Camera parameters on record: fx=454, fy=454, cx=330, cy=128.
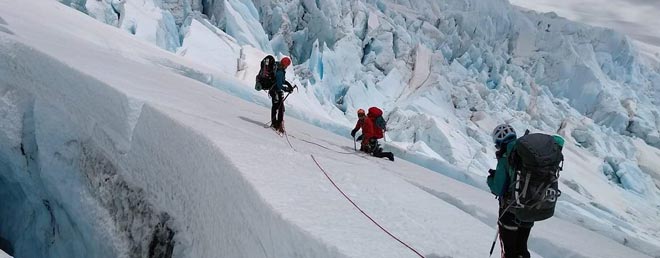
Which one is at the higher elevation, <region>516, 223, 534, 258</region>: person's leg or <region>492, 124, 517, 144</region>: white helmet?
<region>492, 124, 517, 144</region>: white helmet

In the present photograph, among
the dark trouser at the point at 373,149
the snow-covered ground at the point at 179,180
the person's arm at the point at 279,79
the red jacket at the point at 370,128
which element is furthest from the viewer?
the dark trouser at the point at 373,149

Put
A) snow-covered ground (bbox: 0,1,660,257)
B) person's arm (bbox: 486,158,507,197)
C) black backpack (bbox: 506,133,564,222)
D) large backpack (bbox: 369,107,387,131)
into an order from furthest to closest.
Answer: large backpack (bbox: 369,107,387,131) < snow-covered ground (bbox: 0,1,660,257) < person's arm (bbox: 486,158,507,197) < black backpack (bbox: 506,133,564,222)

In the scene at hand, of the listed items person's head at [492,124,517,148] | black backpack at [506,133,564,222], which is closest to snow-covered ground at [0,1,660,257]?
black backpack at [506,133,564,222]

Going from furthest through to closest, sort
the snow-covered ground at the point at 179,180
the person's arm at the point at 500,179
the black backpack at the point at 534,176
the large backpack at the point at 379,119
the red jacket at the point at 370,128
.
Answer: the red jacket at the point at 370,128
the large backpack at the point at 379,119
the snow-covered ground at the point at 179,180
the person's arm at the point at 500,179
the black backpack at the point at 534,176

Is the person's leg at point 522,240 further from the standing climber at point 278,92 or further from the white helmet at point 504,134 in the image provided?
the standing climber at point 278,92

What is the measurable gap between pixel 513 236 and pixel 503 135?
22.9 inches

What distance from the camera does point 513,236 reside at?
8.53 feet

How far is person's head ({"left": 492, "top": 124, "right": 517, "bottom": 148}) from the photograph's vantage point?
254cm

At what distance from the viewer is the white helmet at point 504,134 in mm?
2541

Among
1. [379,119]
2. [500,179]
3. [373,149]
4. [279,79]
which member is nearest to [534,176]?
[500,179]

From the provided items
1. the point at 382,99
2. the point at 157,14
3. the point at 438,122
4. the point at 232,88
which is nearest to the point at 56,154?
the point at 232,88

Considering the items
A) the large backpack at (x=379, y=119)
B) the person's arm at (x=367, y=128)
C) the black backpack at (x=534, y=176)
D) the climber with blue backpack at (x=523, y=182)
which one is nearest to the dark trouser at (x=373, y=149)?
the person's arm at (x=367, y=128)

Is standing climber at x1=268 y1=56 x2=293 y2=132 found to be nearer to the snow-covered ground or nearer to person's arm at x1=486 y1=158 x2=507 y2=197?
the snow-covered ground

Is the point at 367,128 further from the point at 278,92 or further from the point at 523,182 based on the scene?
the point at 523,182
